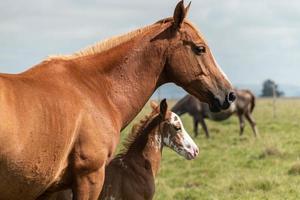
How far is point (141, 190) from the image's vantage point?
6.07m

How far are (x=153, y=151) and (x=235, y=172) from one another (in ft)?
14.0

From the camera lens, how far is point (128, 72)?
14.1 feet

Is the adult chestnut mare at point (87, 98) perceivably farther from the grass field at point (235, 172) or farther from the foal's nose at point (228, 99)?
the grass field at point (235, 172)

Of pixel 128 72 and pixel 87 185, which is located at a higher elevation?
pixel 128 72

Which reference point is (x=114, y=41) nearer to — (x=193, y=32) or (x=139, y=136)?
(x=193, y=32)

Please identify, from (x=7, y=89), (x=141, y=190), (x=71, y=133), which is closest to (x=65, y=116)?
(x=71, y=133)

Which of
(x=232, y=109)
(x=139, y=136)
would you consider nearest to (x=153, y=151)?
(x=139, y=136)

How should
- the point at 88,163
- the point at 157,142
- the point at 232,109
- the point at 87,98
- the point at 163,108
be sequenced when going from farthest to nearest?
the point at 232,109, the point at 163,108, the point at 157,142, the point at 87,98, the point at 88,163

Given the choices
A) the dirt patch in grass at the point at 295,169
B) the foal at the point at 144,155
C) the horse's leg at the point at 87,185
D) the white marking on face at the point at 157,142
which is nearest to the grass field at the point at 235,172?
the dirt patch in grass at the point at 295,169

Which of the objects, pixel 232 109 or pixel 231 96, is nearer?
pixel 231 96

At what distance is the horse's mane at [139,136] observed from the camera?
6.48 meters

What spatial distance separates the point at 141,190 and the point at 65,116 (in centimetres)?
262

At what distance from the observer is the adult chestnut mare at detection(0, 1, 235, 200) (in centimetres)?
338

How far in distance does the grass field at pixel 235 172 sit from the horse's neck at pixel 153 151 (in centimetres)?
185
